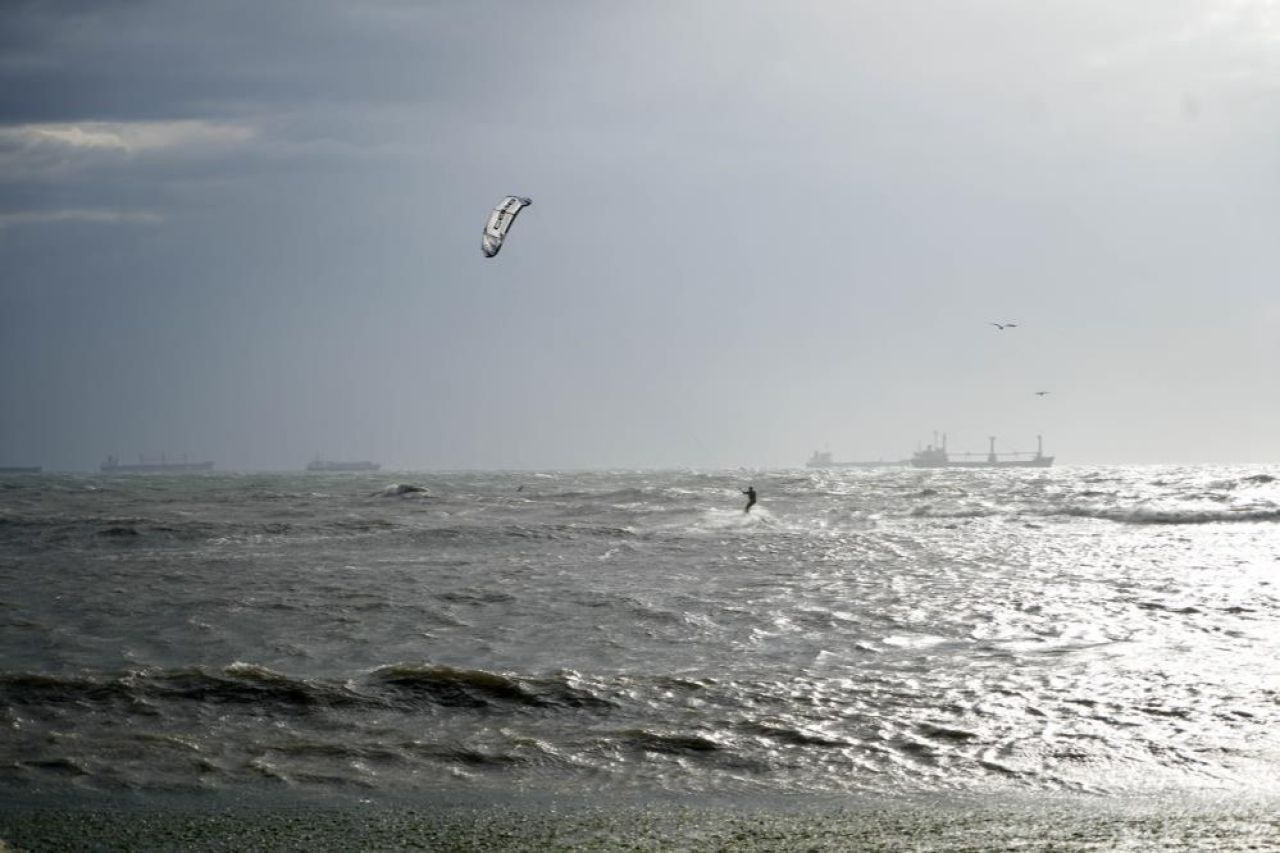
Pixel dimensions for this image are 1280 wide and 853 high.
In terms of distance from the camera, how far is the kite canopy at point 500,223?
79.5ft

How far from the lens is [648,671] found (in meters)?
9.90

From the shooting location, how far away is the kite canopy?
953 inches

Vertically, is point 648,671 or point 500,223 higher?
point 500,223

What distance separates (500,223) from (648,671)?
16.8 metres

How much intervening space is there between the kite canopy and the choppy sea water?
6.91 metres

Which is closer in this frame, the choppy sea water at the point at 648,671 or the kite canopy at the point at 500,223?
the choppy sea water at the point at 648,671

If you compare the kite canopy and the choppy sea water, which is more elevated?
the kite canopy

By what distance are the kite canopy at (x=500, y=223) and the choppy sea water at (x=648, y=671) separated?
691cm

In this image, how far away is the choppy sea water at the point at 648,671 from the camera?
685 cm

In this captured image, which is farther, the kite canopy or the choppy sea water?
the kite canopy

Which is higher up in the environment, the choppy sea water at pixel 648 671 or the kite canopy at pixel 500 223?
the kite canopy at pixel 500 223

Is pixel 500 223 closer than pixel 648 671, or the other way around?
pixel 648 671

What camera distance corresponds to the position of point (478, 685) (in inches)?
366

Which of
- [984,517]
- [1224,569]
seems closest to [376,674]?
[1224,569]
